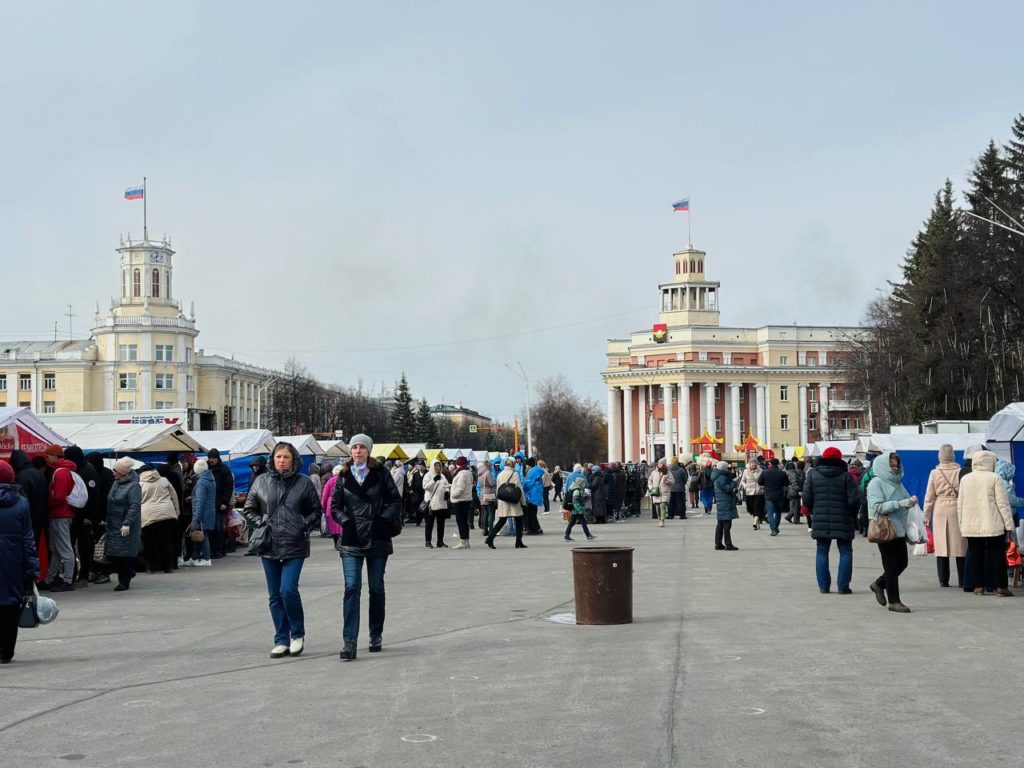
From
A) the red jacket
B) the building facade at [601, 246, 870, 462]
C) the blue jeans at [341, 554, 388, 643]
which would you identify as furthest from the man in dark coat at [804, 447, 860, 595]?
the building facade at [601, 246, 870, 462]

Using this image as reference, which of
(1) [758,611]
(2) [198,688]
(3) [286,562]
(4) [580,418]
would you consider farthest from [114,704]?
(4) [580,418]

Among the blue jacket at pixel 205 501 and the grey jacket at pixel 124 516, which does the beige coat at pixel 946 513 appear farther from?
the blue jacket at pixel 205 501

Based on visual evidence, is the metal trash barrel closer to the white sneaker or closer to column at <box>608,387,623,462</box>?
the white sneaker

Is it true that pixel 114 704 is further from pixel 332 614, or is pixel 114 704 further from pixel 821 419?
pixel 821 419

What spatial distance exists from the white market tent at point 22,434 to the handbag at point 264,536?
34.2 ft

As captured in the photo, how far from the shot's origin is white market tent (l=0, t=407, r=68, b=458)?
20.7 m

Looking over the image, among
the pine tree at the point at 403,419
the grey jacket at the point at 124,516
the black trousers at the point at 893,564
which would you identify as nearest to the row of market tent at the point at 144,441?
the grey jacket at the point at 124,516

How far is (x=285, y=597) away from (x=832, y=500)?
24.9 feet

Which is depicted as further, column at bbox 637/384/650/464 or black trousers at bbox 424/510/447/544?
column at bbox 637/384/650/464

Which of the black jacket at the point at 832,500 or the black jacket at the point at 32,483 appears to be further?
the black jacket at the point at 32,483

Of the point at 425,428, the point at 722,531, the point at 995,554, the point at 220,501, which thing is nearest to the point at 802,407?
the point at 425,428

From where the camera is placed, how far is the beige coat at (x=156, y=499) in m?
20.7

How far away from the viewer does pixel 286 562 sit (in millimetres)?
10977

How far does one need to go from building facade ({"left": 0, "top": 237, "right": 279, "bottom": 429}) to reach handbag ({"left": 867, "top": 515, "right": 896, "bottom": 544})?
116 m
